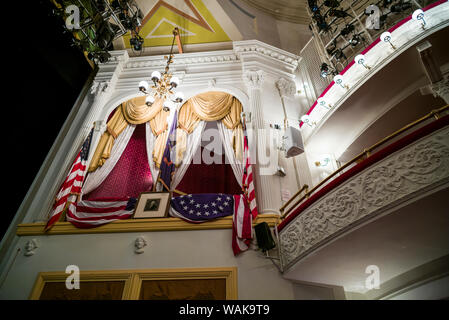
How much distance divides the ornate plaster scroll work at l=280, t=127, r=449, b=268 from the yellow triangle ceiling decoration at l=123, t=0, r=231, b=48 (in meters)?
6.25

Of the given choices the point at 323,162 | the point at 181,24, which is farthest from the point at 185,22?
the point at 323,162

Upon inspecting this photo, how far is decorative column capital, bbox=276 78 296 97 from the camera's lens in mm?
6690

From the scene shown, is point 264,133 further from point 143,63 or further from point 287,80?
point 143,63

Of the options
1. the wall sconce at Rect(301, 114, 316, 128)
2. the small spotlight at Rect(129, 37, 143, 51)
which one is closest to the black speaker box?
the wall sconce at Rect(301, 114, 316, 128)

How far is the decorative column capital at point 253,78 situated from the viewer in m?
6.61

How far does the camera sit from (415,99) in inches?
A: 190

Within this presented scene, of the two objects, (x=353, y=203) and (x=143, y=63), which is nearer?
(x=353, y=203)

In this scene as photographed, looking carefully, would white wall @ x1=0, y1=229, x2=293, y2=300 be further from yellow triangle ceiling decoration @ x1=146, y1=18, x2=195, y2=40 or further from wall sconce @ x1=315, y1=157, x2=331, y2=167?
yellow triangle ceiling decoration @ x1=146, y1=18, x2=195, y2=40

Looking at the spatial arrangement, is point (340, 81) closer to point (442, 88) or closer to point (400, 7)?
point (442, 88)

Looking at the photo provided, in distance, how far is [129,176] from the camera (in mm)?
6277

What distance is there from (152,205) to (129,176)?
5.87 ft

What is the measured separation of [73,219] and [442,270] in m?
5.69

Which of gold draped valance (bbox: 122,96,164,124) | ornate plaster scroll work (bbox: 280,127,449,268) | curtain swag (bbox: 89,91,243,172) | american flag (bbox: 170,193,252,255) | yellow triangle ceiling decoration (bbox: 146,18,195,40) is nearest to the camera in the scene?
ornate plaster scroll work (bbox: 280,127,449,268)

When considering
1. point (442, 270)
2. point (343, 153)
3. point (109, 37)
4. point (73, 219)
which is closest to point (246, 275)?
point (442, 270)
